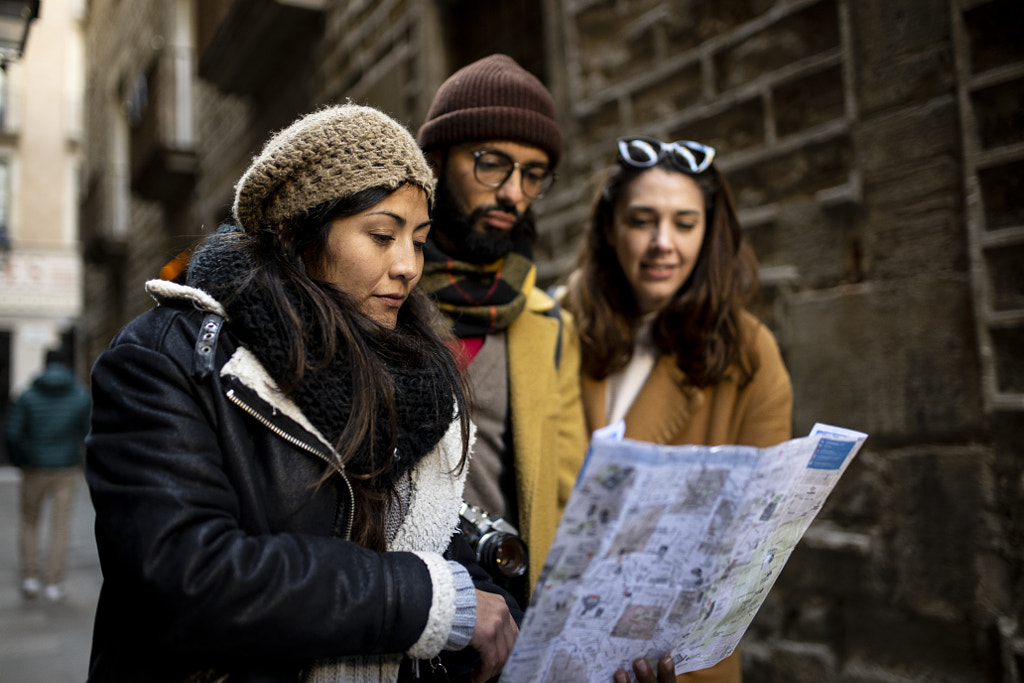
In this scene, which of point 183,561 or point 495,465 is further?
point 495,465

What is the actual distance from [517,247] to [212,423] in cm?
117

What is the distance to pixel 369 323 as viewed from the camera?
131 cm

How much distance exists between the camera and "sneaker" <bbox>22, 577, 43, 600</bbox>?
5879mm

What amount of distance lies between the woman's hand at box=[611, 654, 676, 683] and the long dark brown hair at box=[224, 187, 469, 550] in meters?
0.43

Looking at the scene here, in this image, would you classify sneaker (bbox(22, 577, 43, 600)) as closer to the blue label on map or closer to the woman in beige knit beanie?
the woman in beige knit beanie

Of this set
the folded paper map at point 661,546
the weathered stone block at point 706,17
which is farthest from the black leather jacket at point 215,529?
the weathered stone block at point 706,17

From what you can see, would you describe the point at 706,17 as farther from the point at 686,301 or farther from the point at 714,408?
the point at 714,408

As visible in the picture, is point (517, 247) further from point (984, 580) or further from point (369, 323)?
point (984, 580)

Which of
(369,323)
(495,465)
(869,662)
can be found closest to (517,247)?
(495,465)

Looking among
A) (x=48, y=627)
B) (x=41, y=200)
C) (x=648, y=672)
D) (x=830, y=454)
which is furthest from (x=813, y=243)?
(x=41, y=200)

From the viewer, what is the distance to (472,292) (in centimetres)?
197

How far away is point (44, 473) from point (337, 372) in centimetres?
566

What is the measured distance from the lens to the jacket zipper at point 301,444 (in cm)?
116

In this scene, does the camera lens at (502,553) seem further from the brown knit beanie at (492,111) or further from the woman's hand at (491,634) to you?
the brown knit beanie at (492,111)
